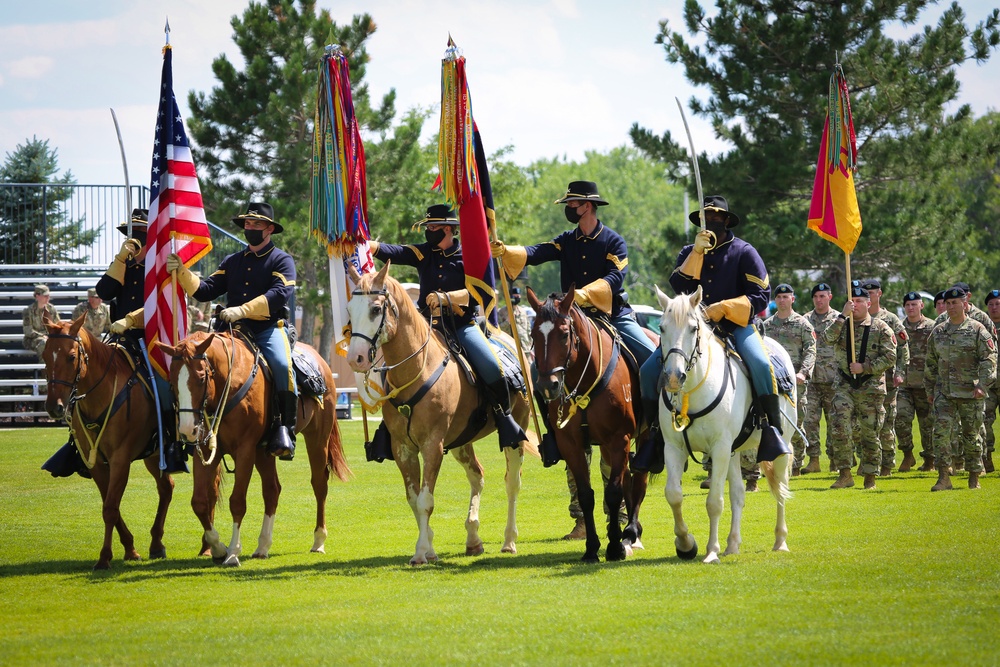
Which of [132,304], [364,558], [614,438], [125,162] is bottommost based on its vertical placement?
[364,558]

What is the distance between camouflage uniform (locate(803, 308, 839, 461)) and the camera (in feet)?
57.0

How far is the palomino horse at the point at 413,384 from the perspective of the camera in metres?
10.8

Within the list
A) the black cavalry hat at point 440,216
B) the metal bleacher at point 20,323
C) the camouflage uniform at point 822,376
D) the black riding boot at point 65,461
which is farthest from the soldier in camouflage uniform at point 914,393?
the metal bleacher at point 20,323

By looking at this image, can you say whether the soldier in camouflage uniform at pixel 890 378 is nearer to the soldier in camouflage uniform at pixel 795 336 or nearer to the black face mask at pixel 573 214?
the soldier in camouflage uniform at pixel 795 336

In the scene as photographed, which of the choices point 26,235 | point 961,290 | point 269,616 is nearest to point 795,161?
point 961,290

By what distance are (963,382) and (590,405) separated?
702 centimetres

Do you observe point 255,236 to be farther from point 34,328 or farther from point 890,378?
point 34,328

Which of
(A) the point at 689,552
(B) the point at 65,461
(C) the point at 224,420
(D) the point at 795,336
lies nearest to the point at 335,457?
(C) the point at 224,420

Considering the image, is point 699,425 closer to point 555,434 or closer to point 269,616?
point 555,434

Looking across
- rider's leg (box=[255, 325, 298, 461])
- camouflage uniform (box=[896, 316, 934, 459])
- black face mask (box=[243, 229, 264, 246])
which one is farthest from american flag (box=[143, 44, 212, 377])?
camouflage uniform (box=[896, 316, 934, 459])

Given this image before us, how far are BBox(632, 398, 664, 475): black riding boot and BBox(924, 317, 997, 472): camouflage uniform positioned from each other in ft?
20.6

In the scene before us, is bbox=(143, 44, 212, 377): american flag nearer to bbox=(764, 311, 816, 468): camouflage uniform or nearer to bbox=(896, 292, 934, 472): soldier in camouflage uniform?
bbox=(764, 311, 816, 468): camouflage uniform

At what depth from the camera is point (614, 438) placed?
11.3 m

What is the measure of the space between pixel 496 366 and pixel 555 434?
41.6 inches
